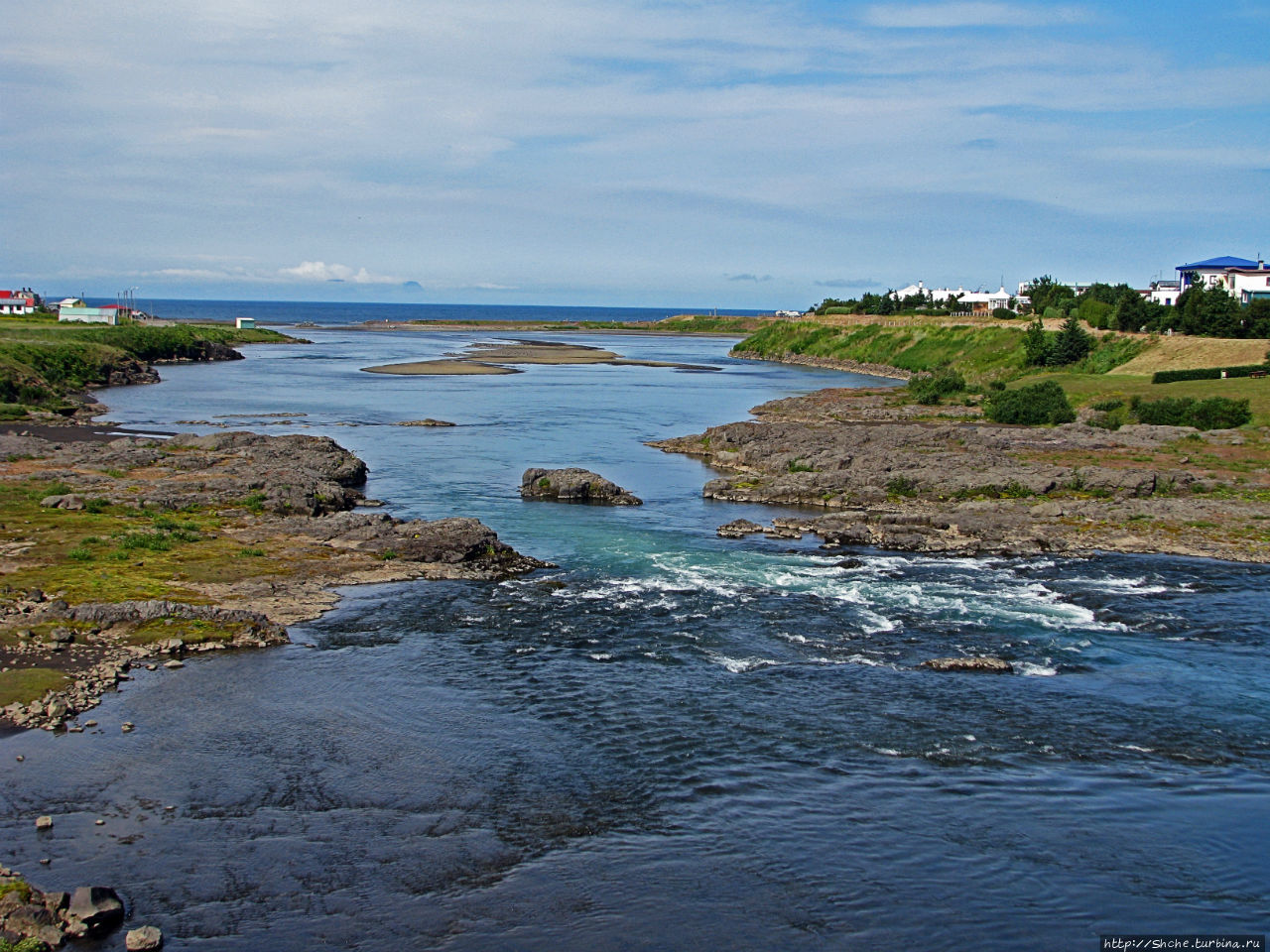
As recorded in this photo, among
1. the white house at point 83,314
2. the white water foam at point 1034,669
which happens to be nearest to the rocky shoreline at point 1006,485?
the white water foam at point 1034,669

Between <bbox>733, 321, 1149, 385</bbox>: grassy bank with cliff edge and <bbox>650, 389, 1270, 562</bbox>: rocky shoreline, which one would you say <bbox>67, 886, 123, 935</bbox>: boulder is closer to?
<bbox>650, 389, 1270, 562</bbox>: rocky shoreline

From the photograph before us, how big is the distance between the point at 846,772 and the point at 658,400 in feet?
244

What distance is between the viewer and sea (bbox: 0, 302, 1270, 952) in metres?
17.2

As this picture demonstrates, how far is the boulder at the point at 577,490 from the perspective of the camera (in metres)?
48.1

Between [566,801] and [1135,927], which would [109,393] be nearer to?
[566,801]

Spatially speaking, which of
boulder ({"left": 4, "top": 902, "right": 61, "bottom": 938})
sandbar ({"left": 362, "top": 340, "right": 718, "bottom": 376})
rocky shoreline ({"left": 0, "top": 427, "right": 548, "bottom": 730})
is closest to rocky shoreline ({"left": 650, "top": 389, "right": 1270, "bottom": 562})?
rocky shoreline ({"left": 0, "top": 427, "right": 548, "bottom": 730})

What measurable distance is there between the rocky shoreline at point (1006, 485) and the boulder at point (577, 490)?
4697mm

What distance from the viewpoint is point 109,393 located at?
304 ft

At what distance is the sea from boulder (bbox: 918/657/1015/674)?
37cm

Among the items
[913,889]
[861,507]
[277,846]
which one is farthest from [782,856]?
[861,507]

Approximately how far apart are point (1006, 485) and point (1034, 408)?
83.5ft

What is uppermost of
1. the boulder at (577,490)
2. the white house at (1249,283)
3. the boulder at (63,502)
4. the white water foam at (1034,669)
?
the white house at (1249,283)

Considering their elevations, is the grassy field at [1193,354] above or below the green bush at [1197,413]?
above

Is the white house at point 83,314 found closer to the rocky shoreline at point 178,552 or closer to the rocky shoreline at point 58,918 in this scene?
the rocky shoreline at point 178,552
